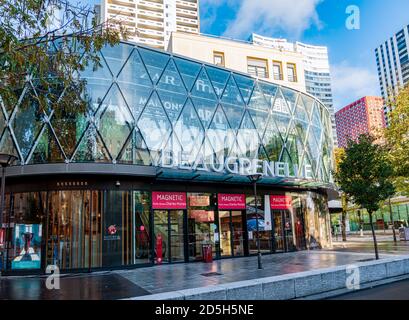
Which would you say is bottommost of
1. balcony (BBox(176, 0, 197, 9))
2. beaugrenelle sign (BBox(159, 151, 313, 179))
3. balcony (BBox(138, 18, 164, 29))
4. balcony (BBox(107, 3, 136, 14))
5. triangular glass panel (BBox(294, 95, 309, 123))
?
beaugrenelle sign (BBox(159, 151, 313, 179))

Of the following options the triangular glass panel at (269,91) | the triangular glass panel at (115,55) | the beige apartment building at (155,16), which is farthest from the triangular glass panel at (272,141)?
the beige apartment building at (155,16)

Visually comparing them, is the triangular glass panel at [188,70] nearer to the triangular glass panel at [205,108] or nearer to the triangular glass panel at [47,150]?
the triangular glass panel at [205,108]

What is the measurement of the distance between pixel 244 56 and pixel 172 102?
16897mm

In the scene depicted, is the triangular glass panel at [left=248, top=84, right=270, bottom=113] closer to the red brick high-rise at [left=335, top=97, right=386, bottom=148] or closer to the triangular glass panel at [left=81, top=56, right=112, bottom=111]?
the triangular glass panel at [left=81, top=56, right=112, bottom=111]

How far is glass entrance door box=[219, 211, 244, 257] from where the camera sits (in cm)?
1842

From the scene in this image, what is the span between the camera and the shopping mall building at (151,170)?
14586 mm

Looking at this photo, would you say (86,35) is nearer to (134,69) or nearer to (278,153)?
(134,69)

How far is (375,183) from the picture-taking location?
611 inches

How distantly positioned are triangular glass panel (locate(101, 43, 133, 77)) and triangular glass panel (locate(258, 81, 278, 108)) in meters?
8.84

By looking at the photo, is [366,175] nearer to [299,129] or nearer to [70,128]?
[299,129]

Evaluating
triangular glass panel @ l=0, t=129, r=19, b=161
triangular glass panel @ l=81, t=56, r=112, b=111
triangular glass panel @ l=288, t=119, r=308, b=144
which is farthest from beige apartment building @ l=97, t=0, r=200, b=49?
triangular glass panel @ l=0, t=129, r=19, b=161

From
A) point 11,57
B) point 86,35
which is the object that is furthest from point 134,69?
point 11,57

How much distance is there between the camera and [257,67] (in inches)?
1303
